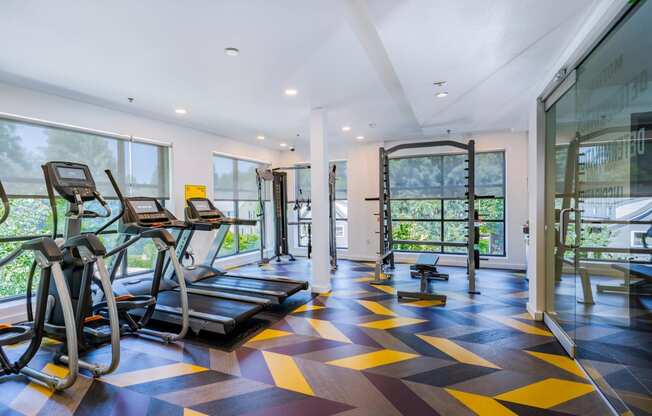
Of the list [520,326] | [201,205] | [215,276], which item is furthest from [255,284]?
[520,326]

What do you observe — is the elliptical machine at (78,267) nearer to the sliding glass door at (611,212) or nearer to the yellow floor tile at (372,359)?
the yellow floor tile at (372,359)

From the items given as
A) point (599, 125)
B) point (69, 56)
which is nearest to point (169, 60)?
point (69, 56)

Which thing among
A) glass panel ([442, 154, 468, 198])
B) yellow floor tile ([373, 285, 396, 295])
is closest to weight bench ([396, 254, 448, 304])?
yellow floor tile ([373, 285, 396, 295])

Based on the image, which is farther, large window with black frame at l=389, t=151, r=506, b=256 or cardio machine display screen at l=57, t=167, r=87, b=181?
large window with black frame at l=389, t=151, r=506, b=256

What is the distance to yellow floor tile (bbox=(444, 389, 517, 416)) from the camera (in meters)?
2.19

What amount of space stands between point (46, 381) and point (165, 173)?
3.83 m

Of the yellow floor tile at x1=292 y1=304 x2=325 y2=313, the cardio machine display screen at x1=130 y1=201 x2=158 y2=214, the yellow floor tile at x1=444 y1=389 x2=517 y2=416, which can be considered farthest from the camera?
the yellow floor tile at x1=292 y1=304 x2=325 y2=313

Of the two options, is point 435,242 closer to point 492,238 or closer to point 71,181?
point 492,238

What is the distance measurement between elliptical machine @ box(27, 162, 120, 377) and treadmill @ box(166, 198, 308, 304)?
121 cm

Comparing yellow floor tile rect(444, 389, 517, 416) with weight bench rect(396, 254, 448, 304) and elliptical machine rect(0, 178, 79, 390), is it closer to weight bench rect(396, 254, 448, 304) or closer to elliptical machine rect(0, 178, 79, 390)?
weight bench rect(396, 254, 448, 304)

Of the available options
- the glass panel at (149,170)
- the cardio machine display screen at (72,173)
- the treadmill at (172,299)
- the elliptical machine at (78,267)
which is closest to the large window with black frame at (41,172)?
the glass panel at (149,170)

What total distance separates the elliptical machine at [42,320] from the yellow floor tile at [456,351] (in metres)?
2.87

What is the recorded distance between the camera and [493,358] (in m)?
2.95

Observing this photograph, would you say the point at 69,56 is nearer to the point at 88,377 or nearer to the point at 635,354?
the point at 88,377
